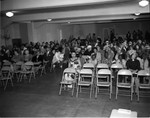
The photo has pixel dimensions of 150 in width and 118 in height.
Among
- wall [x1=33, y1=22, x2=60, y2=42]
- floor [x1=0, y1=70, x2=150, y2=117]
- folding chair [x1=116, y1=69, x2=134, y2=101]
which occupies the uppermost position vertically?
wall [x1=33, y1=22, x2=60, y2=42]

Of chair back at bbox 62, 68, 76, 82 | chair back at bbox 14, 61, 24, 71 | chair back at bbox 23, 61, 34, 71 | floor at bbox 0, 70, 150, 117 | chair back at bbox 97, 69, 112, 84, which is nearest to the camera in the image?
floor at bbox 0, 70, 150, 117

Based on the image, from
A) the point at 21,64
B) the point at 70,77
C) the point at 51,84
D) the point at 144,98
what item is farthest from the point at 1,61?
the point at 144,98

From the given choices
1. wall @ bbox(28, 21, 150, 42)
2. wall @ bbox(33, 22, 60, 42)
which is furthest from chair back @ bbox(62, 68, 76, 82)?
wall @ bbox(28, 21, 150, 42)

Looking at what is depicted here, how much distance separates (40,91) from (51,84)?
81cm

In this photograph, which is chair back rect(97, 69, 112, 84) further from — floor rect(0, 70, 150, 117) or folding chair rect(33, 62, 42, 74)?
folding chair rect(33, 62, 42, 74)

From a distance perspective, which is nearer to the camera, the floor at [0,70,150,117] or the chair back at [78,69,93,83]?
the floor at [0,70,150,117]

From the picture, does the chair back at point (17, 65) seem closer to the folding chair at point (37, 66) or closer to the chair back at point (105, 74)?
the folding chair at point (37, 66)

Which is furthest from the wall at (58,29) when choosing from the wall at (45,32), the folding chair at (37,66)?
the folding chair at (37,66)

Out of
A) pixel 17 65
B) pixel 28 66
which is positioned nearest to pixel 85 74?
pixel 28 66

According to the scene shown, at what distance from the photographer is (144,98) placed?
15.8ft

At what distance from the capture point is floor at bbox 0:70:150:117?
413cm

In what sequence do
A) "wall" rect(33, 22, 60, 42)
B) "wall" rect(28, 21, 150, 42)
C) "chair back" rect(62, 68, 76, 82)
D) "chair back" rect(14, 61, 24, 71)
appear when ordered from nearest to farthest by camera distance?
"chair back" rect(62, 68, 76, 82), "chair back" rect(14, 61, 24, 71), "wall" rect(33, 22, 60, 42), "wall" rect(28, 21, 150, 42)

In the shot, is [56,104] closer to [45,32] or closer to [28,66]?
[28,66]

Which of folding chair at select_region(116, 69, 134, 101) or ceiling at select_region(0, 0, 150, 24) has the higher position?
ceiling at select_region(0, 0, 150, 24)
